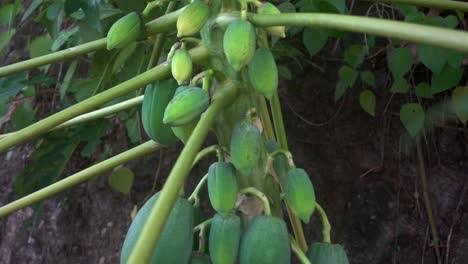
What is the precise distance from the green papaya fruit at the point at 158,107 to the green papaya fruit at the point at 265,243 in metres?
0.19

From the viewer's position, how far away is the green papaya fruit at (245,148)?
2.58 ft

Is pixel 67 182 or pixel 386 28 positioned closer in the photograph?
pixel 386 28

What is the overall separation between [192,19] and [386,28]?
0.89ft

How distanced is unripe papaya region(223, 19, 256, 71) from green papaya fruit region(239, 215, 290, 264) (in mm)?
197

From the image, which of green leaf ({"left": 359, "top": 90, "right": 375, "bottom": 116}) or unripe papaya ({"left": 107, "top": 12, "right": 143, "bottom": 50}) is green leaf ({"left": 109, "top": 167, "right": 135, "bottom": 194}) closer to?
green leaf ({"left": 359, "top": 90, "right": 375, "bottom": 116})

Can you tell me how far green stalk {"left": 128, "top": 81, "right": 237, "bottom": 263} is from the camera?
23.0 inches

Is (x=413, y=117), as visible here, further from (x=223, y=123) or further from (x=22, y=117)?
(x=22, y=117)

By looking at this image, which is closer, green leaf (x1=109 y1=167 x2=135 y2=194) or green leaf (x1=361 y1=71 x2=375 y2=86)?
green leaf (x1=361 y1=71 x2=375 y2=86)

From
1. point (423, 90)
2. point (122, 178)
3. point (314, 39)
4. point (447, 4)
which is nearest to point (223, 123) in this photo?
point (447, 4)

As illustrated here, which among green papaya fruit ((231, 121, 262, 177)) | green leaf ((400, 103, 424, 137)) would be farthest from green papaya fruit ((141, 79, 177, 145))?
green leaf ((400, 103, 424, 137))

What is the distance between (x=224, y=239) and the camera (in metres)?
0.77

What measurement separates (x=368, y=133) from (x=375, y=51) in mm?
250

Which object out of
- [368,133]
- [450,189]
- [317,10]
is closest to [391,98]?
[368,133]

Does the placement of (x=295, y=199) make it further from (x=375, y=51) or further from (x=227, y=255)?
(x=375, y=51)
